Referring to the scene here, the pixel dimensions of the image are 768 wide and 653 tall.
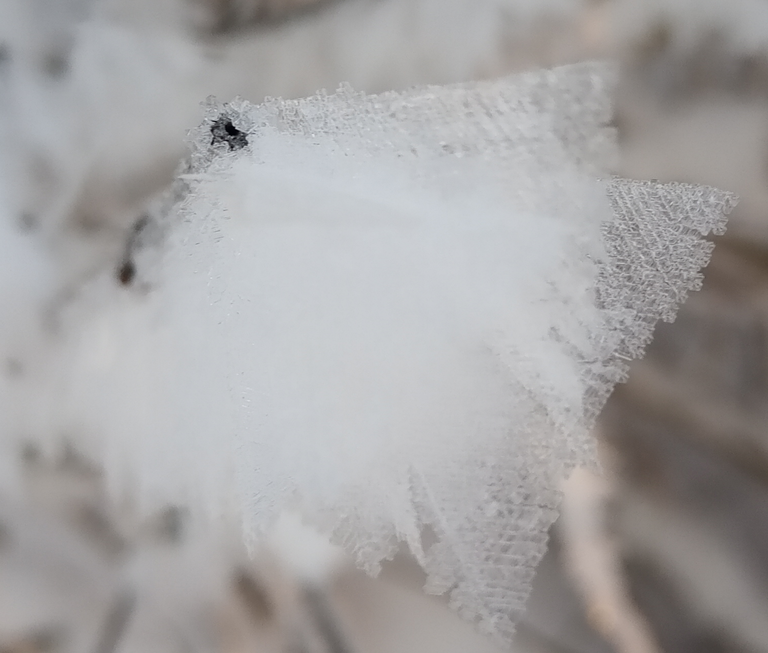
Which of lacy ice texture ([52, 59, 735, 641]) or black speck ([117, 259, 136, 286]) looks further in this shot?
black speck ([117, 259, 136, 286])

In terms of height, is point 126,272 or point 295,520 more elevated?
point 126,272

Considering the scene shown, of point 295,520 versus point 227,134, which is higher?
point 227,134

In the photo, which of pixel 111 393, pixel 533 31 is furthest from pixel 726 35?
pixel 111 393

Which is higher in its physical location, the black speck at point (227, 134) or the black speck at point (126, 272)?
the black speck at point (227, 134)

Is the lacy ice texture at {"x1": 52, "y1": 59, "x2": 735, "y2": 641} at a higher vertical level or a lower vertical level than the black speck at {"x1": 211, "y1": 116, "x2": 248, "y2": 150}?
lower
